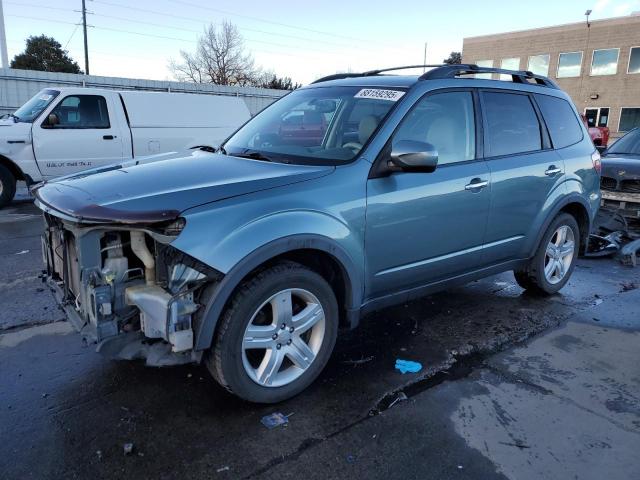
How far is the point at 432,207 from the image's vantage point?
3521mm

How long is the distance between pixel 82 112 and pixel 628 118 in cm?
3205

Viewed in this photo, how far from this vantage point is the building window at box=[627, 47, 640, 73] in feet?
99.7

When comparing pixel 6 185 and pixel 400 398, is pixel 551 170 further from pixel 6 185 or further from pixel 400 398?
pixel 6 185

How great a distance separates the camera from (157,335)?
2.65m

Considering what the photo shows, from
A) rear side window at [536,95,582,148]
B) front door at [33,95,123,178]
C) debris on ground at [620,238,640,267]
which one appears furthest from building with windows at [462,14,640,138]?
rear side window at [536,95,582,148]

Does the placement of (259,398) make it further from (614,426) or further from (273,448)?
(614,426)

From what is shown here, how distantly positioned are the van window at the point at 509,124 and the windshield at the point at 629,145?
501 centimetres

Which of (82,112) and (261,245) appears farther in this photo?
(82,112)

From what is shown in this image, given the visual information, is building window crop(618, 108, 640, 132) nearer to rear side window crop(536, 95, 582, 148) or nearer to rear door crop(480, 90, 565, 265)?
rear side window crop(536, 95, 582, 148)

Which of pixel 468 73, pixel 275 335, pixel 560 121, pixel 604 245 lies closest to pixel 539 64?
pixel 604 245

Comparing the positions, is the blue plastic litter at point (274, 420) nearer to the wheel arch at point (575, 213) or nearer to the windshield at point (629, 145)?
the wheel arch at point (575, 213)

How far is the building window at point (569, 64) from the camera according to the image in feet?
108

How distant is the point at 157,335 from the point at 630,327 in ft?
12.7

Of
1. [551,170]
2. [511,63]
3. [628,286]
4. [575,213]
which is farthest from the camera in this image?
[511,63]
